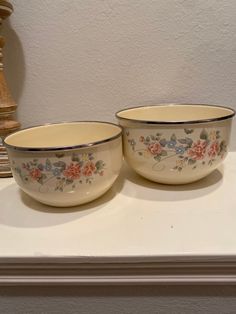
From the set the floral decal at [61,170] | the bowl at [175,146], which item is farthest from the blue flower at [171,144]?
the floral decal at [61,170]

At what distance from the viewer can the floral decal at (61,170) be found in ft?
1.15

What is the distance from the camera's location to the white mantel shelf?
31 centimetres

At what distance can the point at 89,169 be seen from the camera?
36 cm

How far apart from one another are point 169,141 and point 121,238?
15 cm

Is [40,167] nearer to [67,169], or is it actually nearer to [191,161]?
[67,169]

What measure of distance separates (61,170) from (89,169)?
0.12 feet

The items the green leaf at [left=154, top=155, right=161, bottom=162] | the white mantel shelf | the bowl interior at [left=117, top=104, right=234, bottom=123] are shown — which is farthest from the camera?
the bowl interior at [left=117, top=104, right=234, bottom=123]

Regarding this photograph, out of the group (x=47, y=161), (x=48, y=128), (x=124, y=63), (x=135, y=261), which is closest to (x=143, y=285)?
(x=135, y=261)

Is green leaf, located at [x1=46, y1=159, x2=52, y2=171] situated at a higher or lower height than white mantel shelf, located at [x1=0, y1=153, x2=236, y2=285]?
higher

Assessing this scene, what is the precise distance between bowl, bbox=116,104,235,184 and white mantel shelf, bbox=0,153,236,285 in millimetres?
44

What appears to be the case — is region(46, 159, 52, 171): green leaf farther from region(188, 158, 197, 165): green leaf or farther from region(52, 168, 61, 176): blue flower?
region(188, 158, 197, 165): green leaf

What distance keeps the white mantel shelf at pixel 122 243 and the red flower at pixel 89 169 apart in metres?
0.06

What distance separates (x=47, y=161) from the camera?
348 mm

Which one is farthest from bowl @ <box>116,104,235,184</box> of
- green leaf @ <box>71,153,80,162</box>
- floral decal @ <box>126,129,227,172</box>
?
green leaf @ <box>71,153,80,162</box>
